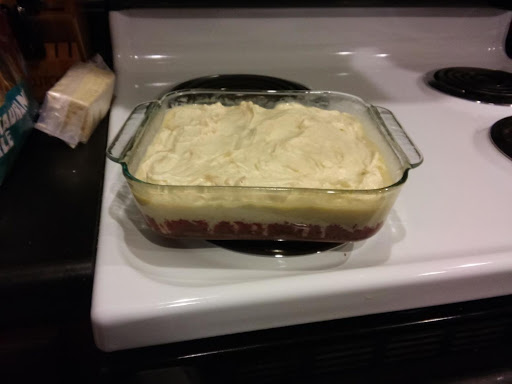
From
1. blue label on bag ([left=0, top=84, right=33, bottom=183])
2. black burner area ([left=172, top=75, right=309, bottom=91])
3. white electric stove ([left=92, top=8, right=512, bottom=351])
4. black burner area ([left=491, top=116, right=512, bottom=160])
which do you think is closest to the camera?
white electric stove ([left=92, top=8, right=512, bottom=351])

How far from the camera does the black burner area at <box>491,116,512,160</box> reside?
67cm

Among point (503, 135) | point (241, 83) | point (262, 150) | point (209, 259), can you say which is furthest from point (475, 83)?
point (209, 259)

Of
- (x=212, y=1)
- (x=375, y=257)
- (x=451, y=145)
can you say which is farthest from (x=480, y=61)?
(x=375, y=257)

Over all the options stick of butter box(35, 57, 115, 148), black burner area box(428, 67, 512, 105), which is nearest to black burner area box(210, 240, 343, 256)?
stick of butter box(35, 57, 115, 148)

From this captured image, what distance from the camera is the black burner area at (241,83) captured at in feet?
2.58

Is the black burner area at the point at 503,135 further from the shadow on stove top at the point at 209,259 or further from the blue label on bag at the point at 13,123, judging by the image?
the blue label on bag at the point at 13,123

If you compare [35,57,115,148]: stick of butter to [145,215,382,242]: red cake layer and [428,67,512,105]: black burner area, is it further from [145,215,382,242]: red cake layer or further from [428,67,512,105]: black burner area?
[428,67,512,105]: black burner area

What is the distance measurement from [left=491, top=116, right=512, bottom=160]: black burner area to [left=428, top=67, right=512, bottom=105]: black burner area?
9 centimetres

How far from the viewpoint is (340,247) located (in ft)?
1.57

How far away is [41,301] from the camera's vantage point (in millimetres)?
406

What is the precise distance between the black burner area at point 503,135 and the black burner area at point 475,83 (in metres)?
0.09

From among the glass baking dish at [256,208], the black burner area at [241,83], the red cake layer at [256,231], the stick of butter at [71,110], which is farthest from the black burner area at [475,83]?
the stick of butter at [71,110]

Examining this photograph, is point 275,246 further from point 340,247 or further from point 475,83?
point 475,83

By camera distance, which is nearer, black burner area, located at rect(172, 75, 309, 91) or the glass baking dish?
the glass baking dish
